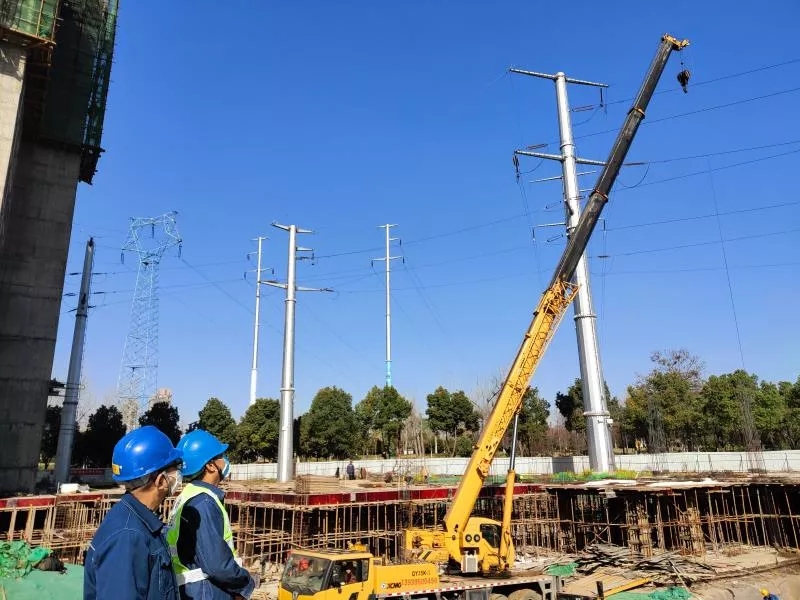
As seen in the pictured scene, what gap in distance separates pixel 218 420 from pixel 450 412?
18641 mm

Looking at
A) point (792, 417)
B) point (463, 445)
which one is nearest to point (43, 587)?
point (463, 445)

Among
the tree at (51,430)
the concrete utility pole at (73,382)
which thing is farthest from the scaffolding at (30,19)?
the tree at (51,430)

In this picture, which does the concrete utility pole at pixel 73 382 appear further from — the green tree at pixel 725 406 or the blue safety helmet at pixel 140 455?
the green tree at pixel 725 406

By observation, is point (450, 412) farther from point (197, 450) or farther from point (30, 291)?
point (197, 450)

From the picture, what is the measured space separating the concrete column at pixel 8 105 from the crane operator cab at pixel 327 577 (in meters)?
19.3

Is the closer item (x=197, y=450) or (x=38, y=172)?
(x=197, y=450)

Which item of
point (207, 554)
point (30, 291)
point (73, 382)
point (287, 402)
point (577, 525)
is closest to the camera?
point (207, 554)

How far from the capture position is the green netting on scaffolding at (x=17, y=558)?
14230mm

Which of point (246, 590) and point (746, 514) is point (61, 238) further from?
point (746, 514)

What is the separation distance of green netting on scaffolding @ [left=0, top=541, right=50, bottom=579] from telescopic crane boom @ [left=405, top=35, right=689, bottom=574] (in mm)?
10015

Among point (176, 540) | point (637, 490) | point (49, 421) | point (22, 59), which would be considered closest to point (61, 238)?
point (22, 59)

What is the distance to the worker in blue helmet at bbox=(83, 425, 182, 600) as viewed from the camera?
8.14 feet

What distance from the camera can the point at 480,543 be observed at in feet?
43.2

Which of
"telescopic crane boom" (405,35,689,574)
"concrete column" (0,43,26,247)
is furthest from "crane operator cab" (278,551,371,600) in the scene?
"concrete column" (0,43,26,247)
